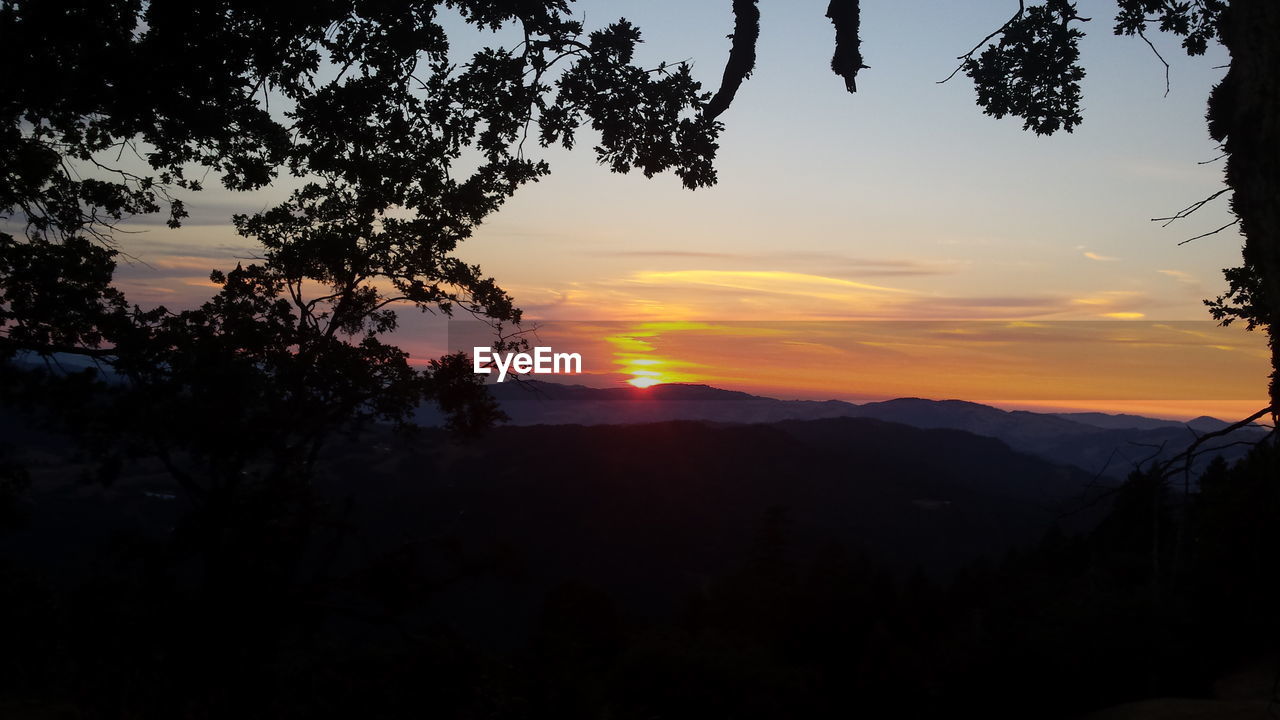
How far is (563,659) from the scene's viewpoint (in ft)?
75.2

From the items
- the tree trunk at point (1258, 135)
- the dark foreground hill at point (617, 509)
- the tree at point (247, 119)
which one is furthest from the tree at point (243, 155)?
the dark foreground hill at point (617, 509)

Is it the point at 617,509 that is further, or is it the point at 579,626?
the point at 617,509

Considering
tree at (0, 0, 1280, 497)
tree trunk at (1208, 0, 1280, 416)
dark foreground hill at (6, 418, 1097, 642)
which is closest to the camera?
tree trunk at (1208, 0, 1280, 416)

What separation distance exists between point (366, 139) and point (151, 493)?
16685 cm

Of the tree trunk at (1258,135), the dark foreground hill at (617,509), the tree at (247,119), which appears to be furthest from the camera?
the dark foreground hill at (617,509)

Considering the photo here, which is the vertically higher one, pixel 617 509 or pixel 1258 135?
pixel 1258 135

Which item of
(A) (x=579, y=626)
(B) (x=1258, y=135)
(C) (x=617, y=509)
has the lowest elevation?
(C) (x=617, y=509)

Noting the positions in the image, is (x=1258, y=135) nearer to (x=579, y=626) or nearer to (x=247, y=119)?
(x=247, y=119)

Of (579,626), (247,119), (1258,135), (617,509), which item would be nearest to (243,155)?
(247,119)

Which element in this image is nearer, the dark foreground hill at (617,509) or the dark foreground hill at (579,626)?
the dark foreground hill at (579,626)

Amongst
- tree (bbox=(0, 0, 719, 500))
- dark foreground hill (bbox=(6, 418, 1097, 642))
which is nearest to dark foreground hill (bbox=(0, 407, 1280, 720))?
tree (bbox=(0, 0, 719, 500))

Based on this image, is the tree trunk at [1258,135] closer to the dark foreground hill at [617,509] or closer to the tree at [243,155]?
the tree at [243,155]

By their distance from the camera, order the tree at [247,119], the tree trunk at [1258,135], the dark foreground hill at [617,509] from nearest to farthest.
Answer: the tree trunk at [1258,135] < the tree at [247,119] < the dark foreground hill at [617,509]

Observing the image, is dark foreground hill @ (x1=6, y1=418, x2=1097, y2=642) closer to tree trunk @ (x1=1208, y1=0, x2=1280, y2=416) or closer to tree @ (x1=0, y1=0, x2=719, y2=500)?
tree @ (x1=0, y1=0, x2=719, y2=500)
